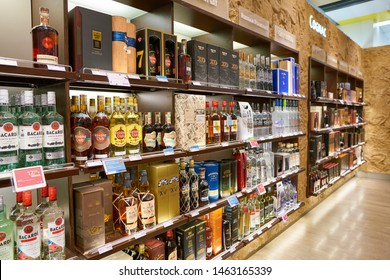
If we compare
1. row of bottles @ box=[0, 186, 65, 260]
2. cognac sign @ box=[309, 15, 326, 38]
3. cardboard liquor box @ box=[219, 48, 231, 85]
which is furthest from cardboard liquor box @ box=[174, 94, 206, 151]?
cognac sign @ box=[309, 15, 326, 38]

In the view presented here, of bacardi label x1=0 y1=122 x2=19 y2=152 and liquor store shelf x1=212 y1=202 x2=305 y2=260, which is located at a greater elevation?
bacardi label x1=0 y1=122 x2=19 y2=152

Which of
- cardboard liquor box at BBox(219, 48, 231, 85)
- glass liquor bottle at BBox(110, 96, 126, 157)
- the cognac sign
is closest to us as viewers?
glass liquor bottle at BBox(110, 96, 126, 157)

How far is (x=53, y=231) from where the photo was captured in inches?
53.4

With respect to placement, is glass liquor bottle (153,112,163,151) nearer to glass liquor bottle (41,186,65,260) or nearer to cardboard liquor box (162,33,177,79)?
cardboard liquor box (162,33,177,79)

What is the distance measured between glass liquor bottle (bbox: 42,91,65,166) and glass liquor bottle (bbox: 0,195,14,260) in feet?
0.87

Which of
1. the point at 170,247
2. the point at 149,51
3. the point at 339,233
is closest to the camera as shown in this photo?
the point at 149,51

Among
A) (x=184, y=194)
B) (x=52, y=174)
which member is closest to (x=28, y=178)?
(x=52, y=174)

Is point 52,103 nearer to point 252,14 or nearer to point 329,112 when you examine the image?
point 252,14

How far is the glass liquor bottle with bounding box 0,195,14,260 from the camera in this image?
122 centimetres

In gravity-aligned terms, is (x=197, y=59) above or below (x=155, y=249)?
above

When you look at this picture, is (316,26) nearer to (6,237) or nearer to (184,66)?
(184,66)

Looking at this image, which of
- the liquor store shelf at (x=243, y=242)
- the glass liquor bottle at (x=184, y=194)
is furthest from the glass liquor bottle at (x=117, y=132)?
the liquor store shelf at (x=243, y=242)

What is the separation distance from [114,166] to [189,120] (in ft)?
2.45

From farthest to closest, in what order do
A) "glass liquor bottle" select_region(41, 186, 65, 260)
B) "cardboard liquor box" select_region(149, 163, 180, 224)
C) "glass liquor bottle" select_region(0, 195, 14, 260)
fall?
1. "cardboard liquor box" select_region(149, 163, 180, 224)
2. "glass liquor bottle" select_region(41, 186, 65, 260)
3. "glass liquor bottle" select_region(0, 195, 14, 260)
